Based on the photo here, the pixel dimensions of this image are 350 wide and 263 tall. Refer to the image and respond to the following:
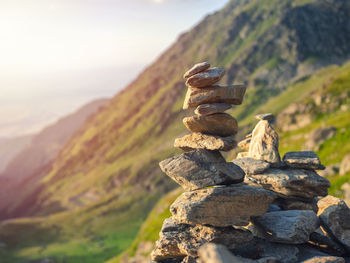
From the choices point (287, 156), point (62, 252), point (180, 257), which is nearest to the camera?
point (180, 257)

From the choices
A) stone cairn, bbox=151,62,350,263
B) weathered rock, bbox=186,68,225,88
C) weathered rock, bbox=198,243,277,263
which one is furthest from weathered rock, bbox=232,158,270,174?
weathered rock, bbox=198,243,277,263

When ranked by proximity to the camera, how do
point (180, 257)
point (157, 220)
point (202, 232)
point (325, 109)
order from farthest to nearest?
point (325, 109)
point (157, 220)
point (180, 257)
point (202, 232)

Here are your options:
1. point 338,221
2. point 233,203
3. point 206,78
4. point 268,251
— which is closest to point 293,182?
point 338,221

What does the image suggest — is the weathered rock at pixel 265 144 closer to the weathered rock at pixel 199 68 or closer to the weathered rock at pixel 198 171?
the weathered rock at pixel 198 171

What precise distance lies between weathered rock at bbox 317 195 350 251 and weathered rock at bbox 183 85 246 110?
10355 millimetres

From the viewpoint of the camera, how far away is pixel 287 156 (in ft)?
77.4

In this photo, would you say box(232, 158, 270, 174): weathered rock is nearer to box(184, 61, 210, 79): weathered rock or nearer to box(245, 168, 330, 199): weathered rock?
box(245, 168, 330, 199): weathered rock

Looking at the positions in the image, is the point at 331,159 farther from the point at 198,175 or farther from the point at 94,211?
the point at 94,211

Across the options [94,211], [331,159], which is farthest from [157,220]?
[94,211]

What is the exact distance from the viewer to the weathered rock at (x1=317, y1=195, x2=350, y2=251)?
19656 millimetres

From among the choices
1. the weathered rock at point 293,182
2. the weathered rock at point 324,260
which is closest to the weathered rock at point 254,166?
the weathered rock at point 293,182

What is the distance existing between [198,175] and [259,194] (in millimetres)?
4228

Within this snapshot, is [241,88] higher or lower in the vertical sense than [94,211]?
higher

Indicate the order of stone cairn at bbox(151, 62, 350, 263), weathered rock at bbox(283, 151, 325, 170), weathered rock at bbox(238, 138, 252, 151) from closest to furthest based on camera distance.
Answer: stone cairn at bbox(151, 62, 350, 263) → weathered rock at bbox(283, 151, 325, 170) → weathered rock at bbox(238, 138, 252, 151)
